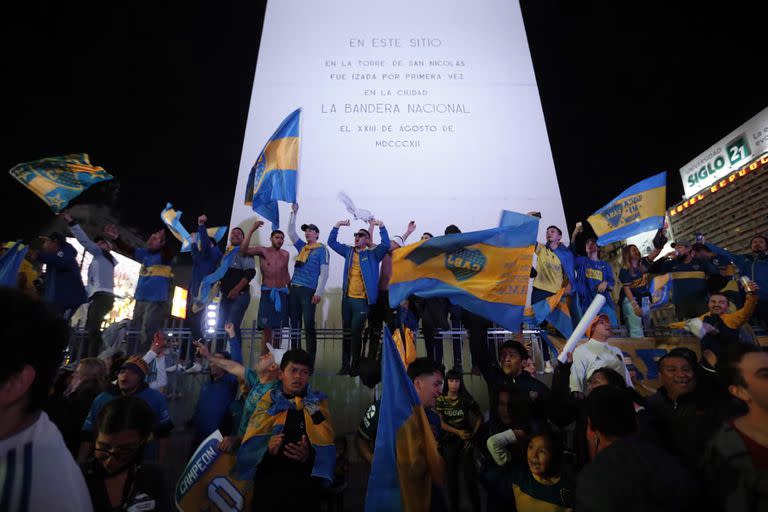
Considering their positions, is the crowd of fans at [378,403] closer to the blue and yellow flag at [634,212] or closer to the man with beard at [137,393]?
the man with beard at [137,393]

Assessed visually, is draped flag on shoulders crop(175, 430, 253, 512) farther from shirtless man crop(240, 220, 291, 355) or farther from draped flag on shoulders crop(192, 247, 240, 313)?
draped flag on shoulders crop(192, 247, 240, 313)

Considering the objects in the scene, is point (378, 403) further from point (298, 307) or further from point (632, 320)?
point (632, 320)

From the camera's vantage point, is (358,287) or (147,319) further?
(147,319)

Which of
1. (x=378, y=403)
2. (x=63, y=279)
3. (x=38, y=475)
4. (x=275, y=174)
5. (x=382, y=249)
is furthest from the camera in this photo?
(x=275, y=174)

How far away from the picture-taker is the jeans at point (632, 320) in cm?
760

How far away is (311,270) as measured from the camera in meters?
7.24

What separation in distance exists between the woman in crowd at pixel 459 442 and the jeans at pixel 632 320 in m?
4.75

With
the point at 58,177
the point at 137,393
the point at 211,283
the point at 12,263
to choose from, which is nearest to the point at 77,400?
the point at 137,393

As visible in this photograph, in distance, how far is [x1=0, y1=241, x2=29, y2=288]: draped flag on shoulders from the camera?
6483mm

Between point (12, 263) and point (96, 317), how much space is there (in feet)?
4.28

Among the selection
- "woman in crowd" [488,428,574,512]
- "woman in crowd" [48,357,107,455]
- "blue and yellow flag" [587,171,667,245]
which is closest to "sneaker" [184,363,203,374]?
"woman in crowd" [48,357,107,455]

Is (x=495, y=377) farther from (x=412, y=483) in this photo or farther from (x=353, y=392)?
(x=412, y=483)

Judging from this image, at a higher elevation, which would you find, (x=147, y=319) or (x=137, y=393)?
(x=147, y=319)

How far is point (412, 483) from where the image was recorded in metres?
3.06
